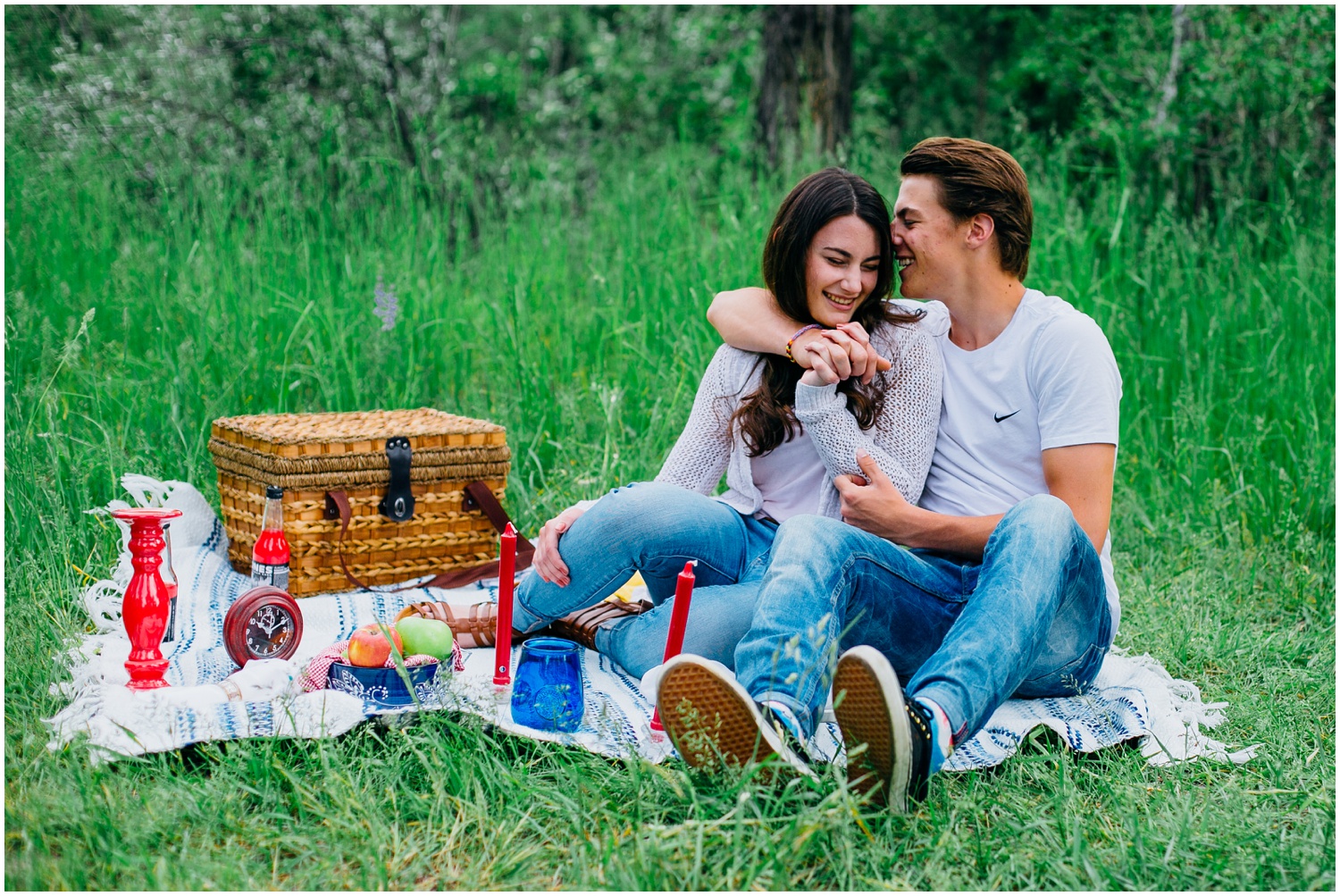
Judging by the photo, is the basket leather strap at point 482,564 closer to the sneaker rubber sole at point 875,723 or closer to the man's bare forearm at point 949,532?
the man's bare forearm at point 949,532

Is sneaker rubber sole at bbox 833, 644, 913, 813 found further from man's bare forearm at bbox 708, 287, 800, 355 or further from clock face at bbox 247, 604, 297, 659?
clock face at bbox 247, 604, 297, 659

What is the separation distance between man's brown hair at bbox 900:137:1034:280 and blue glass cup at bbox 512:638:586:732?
4.30 feet

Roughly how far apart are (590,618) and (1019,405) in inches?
44.8

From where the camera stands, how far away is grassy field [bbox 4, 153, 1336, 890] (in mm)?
1740

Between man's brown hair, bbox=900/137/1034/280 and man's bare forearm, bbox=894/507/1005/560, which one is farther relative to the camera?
man's brown hair, bbox=900/137/1034/280

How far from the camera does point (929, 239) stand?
2.51 metres

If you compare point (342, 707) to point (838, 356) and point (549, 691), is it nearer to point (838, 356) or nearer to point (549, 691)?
point (549, 691)

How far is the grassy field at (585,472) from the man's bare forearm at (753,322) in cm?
101

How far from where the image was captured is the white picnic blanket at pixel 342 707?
6.63 ft

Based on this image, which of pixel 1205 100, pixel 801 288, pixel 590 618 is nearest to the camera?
pixel 801 288

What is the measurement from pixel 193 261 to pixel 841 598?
3.61 meters

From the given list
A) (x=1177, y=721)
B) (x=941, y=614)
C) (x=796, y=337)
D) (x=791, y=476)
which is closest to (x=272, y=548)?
(x=791, y=476)

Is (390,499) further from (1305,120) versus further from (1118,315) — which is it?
(1305,120)

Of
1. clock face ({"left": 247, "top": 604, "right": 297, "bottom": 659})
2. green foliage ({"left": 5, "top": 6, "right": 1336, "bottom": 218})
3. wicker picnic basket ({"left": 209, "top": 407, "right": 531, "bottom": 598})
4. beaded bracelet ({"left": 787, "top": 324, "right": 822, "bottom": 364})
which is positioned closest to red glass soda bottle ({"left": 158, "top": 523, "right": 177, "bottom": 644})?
clock face ({"left": 247, "top": 604, "right": 297, "bottom": 659})
